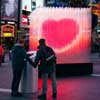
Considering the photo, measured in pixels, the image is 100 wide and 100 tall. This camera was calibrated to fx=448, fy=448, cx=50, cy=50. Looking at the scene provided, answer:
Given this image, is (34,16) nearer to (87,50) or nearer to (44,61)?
(87,50)

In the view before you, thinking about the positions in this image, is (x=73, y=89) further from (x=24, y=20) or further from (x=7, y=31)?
(x=24, y=20)

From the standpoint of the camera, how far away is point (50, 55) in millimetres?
11859

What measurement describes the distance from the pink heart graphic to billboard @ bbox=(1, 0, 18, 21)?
3769 cm

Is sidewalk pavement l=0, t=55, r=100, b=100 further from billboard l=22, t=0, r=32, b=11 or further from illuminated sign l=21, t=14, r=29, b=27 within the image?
billboard l=22, t=0, r=32, b=11

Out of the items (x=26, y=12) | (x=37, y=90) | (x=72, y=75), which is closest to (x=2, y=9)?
(x=26, y=12)

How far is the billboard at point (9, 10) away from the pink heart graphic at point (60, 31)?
37.7m

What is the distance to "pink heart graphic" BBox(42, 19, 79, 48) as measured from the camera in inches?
678

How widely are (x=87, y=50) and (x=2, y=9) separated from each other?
37.8 meters

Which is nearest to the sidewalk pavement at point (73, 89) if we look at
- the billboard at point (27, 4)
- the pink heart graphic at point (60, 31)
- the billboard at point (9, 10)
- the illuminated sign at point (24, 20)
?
the pink heart graphic at point (60, 31)

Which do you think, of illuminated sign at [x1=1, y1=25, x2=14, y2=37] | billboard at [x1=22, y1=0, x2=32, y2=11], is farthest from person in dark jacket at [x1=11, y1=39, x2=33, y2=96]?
billboard at [x1=22, y1=0, x2=32, y2=11]

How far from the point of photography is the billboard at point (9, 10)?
54.8 metres

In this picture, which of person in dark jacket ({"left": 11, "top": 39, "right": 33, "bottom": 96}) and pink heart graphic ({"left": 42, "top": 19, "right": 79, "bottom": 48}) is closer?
person in dark jacket ({"left": 11, "top": 39, "right": 33, "bottom": 96})

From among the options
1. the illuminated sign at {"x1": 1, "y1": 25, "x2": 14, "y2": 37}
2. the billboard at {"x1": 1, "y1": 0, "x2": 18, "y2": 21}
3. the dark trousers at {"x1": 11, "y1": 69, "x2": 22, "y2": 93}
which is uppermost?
the billboard at {"x1": 1, "y1": 0, "x2": 18, "y2": 21}

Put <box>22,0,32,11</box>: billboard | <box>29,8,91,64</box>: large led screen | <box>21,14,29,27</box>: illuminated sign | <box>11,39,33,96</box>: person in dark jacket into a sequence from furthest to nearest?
<box>22,0,32,11</box>: billboard < <box>21,14,29,27</box>: illuminated sign < <box>29,8,91,64</box>: large led screen < <box>11,39,33,96</box>: person in dark jacket
